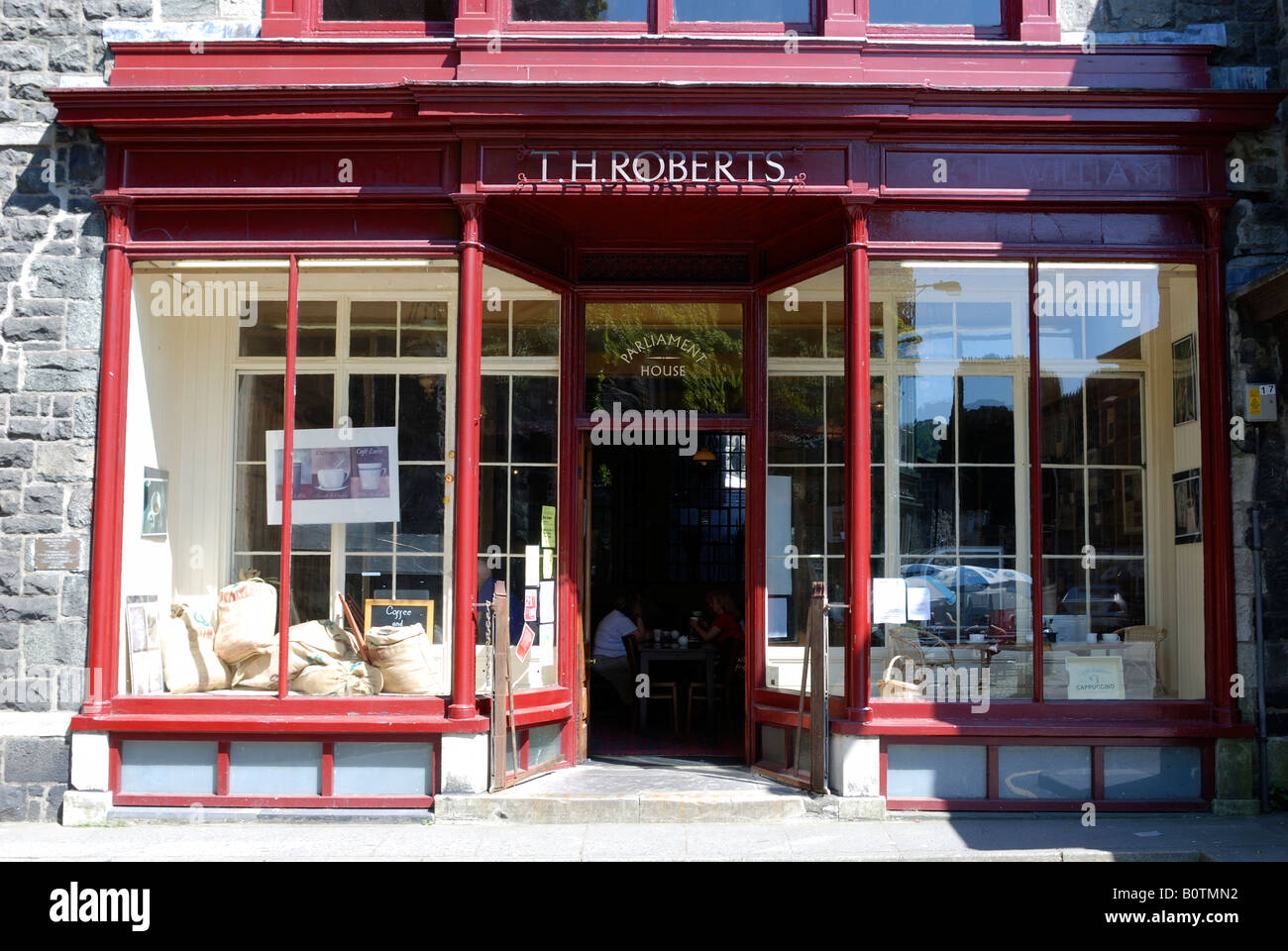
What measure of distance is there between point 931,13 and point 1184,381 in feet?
10.5

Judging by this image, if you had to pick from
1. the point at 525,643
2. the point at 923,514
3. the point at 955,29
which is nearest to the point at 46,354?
the point at 525,643

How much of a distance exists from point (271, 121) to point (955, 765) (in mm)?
6399

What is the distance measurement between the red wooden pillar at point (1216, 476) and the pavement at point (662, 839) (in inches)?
39.9

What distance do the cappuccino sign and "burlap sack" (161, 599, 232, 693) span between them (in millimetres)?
3908

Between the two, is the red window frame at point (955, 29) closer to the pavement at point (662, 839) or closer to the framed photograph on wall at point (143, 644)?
the pavement at point (662, 839)

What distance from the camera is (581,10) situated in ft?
28.7

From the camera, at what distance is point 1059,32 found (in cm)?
853

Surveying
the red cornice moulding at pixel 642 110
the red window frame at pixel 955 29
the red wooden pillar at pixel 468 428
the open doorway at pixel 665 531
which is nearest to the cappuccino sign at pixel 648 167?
the red cornice moulding at pixel 642 110

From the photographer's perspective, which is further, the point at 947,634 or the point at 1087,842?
the point at 947,634

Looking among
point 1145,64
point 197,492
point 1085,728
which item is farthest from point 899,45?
point 197,492

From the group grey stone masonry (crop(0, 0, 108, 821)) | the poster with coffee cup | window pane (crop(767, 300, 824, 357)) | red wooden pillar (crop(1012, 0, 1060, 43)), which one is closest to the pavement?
grey stone masonry (crop(0, 0, 108, 821))

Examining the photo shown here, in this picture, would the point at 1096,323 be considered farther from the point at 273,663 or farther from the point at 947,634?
the point at 273,663

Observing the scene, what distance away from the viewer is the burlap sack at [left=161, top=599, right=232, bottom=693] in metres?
8.41

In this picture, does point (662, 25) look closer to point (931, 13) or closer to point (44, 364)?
point (931, 13)
